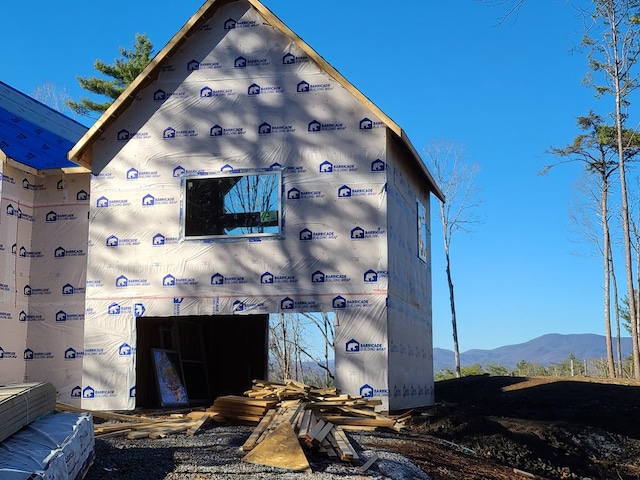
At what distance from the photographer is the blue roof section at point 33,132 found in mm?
15367

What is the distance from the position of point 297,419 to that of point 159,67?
8.10 meters

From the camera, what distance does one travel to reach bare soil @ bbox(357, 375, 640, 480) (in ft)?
30.3

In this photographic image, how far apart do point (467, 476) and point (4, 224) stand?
33.3 feet

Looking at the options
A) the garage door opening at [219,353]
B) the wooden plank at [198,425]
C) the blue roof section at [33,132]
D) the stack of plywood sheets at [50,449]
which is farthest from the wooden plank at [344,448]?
the blue roof section at [33,132]

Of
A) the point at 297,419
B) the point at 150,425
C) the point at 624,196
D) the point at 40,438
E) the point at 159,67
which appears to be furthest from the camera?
the point at 624,196

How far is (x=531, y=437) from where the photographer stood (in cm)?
1215

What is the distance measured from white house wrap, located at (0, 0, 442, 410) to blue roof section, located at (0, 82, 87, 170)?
1166mm

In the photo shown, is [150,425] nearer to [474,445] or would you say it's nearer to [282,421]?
[282,421]

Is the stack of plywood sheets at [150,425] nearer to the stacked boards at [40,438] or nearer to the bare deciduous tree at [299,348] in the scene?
the stacked boards at [40,438]

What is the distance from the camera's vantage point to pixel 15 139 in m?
15.9

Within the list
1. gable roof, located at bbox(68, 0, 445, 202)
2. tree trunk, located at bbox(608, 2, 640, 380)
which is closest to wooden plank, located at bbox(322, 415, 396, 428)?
gable roof, located at bbox(68, 0, 445, 202)

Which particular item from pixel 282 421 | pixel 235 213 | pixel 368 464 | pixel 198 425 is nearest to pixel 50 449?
pixel 368 464

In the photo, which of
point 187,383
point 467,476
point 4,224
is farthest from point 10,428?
point 187,383

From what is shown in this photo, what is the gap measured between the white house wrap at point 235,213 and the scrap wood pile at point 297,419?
1.40 m
